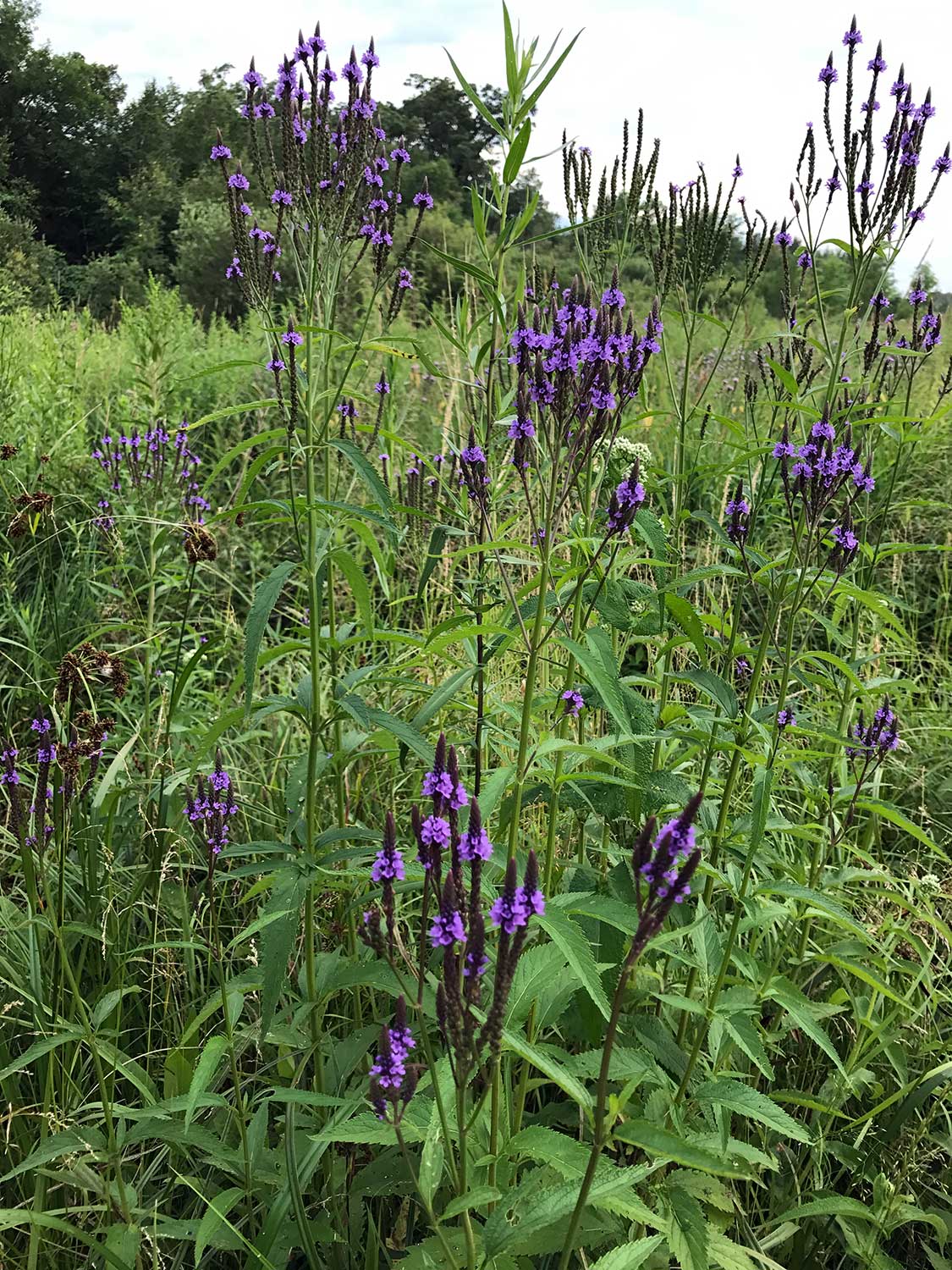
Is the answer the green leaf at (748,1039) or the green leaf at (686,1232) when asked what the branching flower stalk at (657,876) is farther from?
the green leaf at (748,1039)

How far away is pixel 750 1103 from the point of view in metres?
1.73

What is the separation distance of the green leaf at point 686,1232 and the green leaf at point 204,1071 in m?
0.95

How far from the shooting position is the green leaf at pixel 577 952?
144 cm

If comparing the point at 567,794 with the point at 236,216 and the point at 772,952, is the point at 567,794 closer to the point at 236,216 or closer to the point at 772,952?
the point at 772,952

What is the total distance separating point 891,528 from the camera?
5.84 m

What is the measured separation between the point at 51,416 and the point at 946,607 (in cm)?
621

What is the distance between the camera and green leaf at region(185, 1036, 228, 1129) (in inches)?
66.2

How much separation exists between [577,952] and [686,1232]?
736 mm

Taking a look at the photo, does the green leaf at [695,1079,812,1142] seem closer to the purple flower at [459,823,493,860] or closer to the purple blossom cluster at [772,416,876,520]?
the purple flower at [459,823,493,860]

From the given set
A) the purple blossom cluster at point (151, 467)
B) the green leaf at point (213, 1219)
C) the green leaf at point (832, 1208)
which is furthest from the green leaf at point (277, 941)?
the purple blossom cluster at point (151, 467)

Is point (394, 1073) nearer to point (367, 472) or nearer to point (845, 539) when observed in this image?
point (367, 472)

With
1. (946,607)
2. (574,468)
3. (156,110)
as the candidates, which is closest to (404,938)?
(574,468)

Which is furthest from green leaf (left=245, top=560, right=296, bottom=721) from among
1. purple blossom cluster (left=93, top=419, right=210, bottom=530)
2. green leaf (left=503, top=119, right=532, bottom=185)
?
purple blossom cluster (left=93, top=419, right=210, bottom=530)

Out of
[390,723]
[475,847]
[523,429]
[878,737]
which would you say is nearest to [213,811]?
[390,723]
